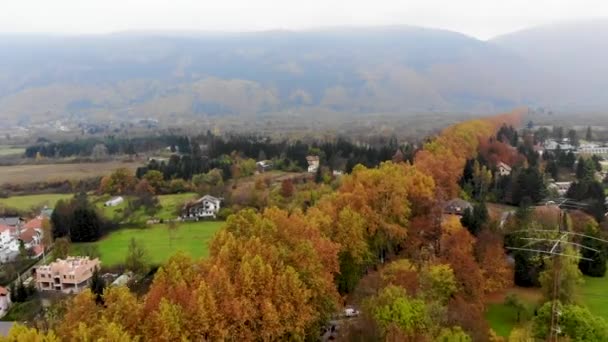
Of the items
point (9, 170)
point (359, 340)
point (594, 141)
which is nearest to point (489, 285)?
point (359, 340)

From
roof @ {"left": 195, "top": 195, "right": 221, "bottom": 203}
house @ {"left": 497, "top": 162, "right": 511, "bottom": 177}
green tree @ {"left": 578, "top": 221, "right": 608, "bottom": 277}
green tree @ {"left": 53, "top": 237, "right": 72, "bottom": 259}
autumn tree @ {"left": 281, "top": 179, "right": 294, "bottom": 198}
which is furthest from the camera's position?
house @ {"left": 497, "top": 162, "right": 511, "bottom": 177}

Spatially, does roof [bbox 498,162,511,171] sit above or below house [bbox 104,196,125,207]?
above

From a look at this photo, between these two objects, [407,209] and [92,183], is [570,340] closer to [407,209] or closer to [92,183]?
[407,209]

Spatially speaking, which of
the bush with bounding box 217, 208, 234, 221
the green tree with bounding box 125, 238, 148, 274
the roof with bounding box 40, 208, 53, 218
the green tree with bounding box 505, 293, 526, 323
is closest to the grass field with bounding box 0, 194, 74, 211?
the roof with bounding box 40, 208, 53, 218

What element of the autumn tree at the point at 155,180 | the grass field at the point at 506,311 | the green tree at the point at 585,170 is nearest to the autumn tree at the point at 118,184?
the autumn tree at the point at 155,180

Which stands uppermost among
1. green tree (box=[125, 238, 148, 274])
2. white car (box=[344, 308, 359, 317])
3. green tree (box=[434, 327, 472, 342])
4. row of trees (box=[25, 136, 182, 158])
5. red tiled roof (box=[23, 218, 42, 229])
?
green tree (box=[434, 327, 472, 342])

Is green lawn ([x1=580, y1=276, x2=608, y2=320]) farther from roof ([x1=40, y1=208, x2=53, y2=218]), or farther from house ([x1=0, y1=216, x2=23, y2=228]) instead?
house ([x1=0, y1=216, x2=23, y2=228])
